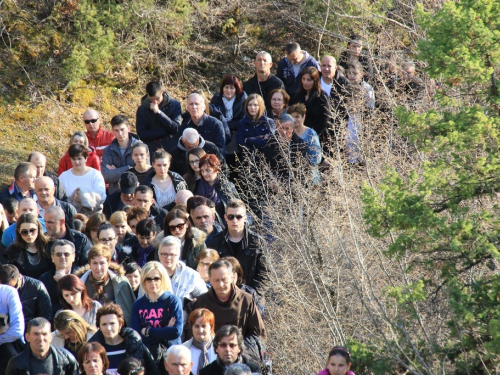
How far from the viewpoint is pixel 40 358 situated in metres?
7.35

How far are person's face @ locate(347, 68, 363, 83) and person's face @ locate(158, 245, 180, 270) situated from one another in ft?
17.8

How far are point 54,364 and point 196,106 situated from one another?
17.4 ft

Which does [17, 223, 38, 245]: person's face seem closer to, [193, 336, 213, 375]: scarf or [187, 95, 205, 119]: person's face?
[193, 336, 213, 375]: scarf

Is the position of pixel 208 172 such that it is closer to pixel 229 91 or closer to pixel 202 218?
pixel 202 218

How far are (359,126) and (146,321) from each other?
523cm

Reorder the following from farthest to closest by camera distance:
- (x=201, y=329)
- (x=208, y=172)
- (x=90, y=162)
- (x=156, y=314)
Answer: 1. (x=90, y=162)
2. (x=208, y=172)
3. (x=156, y=314)
4. (x=201, y=329)

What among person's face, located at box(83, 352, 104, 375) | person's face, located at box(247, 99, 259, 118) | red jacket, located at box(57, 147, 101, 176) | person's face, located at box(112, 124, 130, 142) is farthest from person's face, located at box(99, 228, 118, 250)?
person's face, located at box(247, 99, 259, 118)

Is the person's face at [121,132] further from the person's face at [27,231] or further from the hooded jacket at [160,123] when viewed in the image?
the person's face at [27,231]

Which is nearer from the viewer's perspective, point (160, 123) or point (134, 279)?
point (134, 279)

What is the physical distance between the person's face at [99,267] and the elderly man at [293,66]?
576 centimetres

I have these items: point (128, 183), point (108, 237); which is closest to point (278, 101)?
point (128, 183)

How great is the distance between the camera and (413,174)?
639 cm

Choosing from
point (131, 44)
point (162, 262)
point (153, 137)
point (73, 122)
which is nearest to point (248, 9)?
point (131, 44)

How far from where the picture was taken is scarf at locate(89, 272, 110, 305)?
27.3ft
